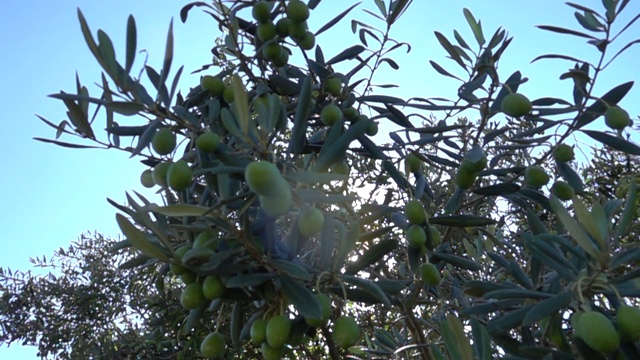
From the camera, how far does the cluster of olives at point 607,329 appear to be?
3.90 feet

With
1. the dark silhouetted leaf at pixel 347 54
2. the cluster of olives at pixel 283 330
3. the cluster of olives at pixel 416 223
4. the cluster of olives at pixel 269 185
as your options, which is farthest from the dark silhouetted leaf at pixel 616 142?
the cluster of olives at pixel 269 185

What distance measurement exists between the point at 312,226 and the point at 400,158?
0.94 meters

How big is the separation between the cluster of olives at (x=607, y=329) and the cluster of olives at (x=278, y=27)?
1192mm

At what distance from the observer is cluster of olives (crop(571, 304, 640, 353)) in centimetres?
119

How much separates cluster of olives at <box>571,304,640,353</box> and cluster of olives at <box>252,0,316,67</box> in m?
1.19

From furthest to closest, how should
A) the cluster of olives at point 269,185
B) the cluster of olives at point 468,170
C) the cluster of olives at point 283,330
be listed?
1. the cluster of olives at point 468,170
2. the cluster of olives at point 283,330
3. the cluster of olives at point 269,185

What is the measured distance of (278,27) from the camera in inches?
79.1

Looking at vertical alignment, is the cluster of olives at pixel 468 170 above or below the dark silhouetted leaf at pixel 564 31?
below

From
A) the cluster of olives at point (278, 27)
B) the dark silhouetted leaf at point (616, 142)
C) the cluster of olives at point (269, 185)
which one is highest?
the cluster of olives at point (278, 27)

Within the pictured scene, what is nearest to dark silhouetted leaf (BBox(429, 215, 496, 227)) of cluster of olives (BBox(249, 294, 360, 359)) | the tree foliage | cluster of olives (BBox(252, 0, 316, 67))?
the tree foliage

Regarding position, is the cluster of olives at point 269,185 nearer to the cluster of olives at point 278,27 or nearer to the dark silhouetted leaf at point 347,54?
the cluster of olives at point 278,27

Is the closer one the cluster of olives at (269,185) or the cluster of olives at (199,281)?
the cluster of olives at (269,185)

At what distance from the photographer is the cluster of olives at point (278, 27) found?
197 cm

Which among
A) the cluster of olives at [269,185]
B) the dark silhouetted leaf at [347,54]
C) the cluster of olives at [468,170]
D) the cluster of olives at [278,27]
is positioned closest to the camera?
the cluster of olives at [269,185]
